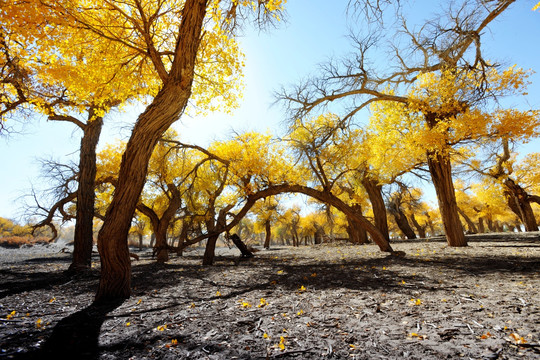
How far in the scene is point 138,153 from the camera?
3592 millimetres

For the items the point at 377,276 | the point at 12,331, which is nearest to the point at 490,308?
the point at 377,276

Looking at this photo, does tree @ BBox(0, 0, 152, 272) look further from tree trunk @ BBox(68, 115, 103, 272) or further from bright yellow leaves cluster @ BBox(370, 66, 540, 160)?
bright yellow leaves cluster @ BBox(370, 66, 540, 160)

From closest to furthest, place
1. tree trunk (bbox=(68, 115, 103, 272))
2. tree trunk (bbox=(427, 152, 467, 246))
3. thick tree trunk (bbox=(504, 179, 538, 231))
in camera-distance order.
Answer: tree trunk (bbox=(68, 115, 103, 272)) → tree trunk (bbox=(427, 152, 467, 246)) → thick tree trunk (bbox=(504, 179, 538, 231))

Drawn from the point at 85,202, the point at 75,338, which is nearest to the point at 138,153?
the point at 75,338

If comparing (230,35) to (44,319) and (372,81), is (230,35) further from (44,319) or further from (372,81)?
(372,81)

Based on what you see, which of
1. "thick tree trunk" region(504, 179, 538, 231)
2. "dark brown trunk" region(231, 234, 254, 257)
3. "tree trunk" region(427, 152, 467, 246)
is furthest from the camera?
"thick tree trunk" region(504, 179, 538, 231)

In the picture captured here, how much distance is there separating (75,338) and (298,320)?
87.8 inches

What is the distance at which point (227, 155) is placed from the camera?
10.6 metres

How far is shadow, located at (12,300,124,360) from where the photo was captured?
77.8 inches

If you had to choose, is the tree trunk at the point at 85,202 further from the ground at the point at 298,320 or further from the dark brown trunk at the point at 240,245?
the dark brown trunk at the point at 240,245

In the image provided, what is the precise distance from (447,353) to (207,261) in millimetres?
7602

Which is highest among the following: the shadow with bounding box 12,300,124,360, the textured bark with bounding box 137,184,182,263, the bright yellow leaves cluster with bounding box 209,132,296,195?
the bright yellow leaves cluster with bounding box 209,132,296,195

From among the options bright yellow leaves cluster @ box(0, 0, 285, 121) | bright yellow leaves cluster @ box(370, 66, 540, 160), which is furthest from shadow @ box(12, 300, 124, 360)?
bright yellow leaves cluster @ box(370, 66, 540, 160)

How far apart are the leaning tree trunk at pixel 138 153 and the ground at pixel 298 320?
55 cm
